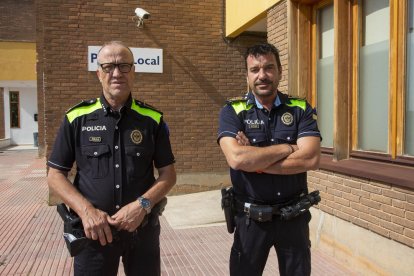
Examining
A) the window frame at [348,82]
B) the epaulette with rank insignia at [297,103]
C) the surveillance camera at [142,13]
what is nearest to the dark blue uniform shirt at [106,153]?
the epaulette with rank insignia at [297,103]

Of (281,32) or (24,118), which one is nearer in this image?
(281,32)

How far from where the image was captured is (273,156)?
2.57 meters

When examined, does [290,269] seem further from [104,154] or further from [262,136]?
[104,154]

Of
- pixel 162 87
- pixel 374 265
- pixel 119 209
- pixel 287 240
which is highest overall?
pixel 162 87

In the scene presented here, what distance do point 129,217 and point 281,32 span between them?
416 centimetres

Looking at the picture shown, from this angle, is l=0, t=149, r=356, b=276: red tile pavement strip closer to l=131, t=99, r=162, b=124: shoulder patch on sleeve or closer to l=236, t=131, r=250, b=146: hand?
l=236, t=131, r=250, b=146: hand

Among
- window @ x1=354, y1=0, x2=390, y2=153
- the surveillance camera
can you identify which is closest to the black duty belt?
window @ x1=354, y1=0, x2=390, y2=153

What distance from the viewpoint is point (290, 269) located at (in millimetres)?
2664

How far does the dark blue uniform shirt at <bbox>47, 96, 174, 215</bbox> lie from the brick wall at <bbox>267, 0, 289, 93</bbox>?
344 cm

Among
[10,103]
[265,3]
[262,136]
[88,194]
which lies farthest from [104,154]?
[10,103]

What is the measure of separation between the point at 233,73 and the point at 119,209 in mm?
6646

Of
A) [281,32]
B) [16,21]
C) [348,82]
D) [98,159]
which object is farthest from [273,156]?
[16,21]

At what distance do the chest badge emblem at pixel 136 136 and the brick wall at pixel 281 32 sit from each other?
3.41 m

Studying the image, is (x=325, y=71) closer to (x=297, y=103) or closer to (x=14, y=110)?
(x=297, y=103)
